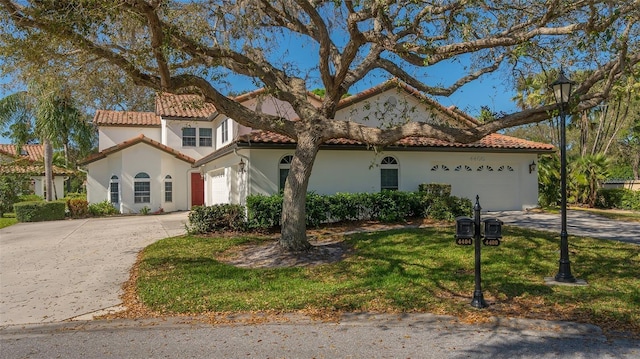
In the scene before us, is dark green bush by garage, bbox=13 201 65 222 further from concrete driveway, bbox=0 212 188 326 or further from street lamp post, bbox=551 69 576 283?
street lamp post, bbox=551 69 576 283

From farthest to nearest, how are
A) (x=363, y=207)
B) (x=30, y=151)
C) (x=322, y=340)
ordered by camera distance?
(x=30, y=151) → (x=363, y=207) → (x=322, y=340)

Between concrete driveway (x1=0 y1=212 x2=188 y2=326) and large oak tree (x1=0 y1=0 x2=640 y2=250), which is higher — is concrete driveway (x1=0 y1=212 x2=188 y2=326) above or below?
below

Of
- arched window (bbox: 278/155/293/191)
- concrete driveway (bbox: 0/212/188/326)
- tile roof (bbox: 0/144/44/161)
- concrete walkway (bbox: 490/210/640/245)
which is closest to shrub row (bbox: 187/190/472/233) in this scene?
arched window (bbox: 278/155/293/191)

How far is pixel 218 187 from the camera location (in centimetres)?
1892

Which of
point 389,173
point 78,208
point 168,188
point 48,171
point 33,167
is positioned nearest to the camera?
point 389,173

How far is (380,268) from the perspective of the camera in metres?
8.09

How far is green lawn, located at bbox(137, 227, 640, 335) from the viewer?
5.89m

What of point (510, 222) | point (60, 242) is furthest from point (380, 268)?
point (60, 242)

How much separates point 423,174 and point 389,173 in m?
1.41

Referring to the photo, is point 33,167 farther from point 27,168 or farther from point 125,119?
point 125,119

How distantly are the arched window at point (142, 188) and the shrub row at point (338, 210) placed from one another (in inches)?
407

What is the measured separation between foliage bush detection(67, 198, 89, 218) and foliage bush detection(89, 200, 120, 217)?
0.78ft

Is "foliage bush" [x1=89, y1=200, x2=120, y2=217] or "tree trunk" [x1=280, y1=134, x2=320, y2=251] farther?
"foliage bush" [x1=89, y1=200, x2=120, y2=217]

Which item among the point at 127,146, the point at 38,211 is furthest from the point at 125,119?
the point at 38,211
